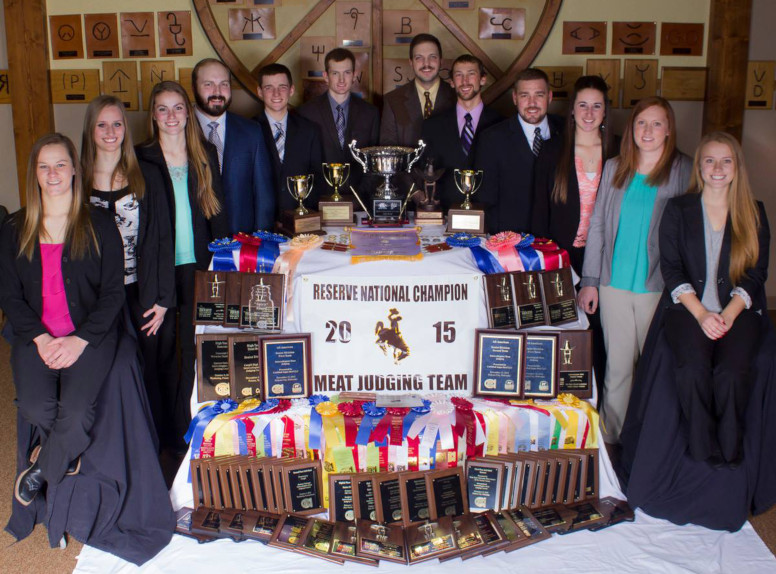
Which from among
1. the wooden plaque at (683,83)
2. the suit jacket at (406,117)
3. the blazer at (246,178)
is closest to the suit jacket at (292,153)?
the blazer at (246,178)

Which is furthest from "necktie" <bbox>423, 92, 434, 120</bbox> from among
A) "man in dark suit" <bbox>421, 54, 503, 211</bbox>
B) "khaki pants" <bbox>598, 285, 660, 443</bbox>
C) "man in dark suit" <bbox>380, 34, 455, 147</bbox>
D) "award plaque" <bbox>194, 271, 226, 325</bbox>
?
"award plaque" <bbox>194, 271, 226, 325</bbox>

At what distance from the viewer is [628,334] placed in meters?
3.04

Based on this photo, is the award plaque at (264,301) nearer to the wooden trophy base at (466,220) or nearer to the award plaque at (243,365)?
the award plaque at (243,365)

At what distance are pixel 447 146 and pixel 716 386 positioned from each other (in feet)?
5.58

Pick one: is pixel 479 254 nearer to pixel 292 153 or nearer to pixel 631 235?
pixel 631 235

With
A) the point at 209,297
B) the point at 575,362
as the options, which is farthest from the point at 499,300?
the point at 209,297

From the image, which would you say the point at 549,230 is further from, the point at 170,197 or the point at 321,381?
the point at 170,197

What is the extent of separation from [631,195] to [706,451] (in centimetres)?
99

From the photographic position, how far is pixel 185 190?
3061mm

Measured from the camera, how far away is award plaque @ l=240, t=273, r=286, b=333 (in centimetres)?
278

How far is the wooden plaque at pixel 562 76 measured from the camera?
4371mm

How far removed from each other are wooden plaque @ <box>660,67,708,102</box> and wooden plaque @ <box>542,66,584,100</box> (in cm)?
50

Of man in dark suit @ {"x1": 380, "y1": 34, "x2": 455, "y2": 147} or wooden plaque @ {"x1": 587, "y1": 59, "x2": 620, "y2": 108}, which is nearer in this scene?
man in dark suit @ {"x1": 380, "y1": 34, "x2": 455, "y2": 147}

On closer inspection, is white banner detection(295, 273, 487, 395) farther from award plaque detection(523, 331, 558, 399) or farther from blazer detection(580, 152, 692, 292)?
blazer detection(580, 152, 692, 292)
